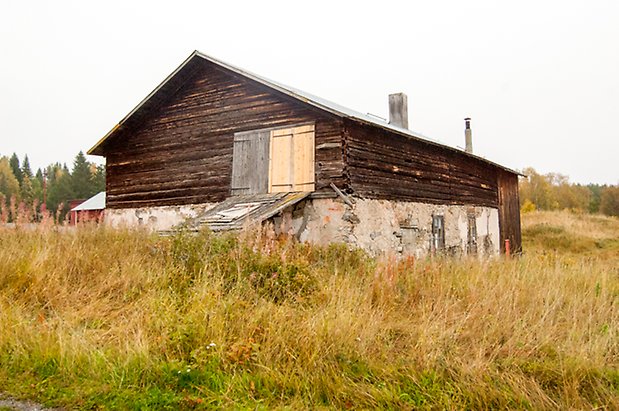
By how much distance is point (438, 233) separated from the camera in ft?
48.3

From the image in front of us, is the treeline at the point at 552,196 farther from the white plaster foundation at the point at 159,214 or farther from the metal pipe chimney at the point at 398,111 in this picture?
the white plaster foundation at the point at 159,214

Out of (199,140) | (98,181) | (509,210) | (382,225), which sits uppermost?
(98,181)

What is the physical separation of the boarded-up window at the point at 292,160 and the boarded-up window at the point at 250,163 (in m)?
0.23

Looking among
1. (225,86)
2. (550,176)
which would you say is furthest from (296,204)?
(550,176)

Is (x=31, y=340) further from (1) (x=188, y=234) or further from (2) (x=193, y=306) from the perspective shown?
(1) (x=188, y=234)

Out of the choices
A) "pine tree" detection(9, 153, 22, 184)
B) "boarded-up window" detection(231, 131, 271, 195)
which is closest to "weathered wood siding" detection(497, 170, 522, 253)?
"boarded-up window" detection(231, 131, 271, 195)

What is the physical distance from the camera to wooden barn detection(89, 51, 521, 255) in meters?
11.1

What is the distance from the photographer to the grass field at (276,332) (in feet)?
11.8

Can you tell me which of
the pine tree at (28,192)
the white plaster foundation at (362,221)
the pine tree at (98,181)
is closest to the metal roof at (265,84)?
the white plaster foundation at (362,221)

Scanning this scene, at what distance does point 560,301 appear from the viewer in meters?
5.70

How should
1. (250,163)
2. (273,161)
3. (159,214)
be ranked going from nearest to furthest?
1. (273,161)
2. (250,163)
3. (159,214)

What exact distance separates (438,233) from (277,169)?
611 centimetres

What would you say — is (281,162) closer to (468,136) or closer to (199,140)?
(199,140)

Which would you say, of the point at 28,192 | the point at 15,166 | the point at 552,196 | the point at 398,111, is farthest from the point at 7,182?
the point at 552,196
